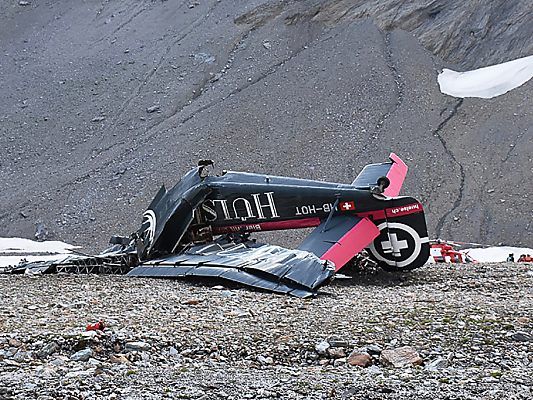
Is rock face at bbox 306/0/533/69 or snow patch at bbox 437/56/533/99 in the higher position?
rock face at bbox 306/0/533/69

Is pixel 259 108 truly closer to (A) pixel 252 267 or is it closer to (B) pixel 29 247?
(B) pixel 29 247

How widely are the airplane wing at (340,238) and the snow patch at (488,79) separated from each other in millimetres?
33470

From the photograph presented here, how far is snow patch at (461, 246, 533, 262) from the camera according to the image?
28836mm

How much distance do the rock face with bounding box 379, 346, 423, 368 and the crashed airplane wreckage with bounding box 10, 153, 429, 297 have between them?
495cm

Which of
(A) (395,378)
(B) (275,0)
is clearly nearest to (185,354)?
(A) (395,378)

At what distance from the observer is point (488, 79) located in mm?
49188

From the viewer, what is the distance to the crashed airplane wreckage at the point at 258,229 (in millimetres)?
14117

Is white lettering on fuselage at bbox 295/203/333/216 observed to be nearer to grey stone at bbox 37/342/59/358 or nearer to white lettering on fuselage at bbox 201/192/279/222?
white lettering on fuselage at bbox 201/192/279/222

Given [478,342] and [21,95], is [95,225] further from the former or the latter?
[478,342]

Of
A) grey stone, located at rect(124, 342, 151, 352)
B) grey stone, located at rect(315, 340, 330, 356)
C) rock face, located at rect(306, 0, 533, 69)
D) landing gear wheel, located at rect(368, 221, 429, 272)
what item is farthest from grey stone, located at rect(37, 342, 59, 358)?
rock face, located at rect(306, 0, 533, 69)

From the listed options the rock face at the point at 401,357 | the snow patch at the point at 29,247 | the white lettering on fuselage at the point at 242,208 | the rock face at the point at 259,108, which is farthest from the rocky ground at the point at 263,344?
the rock face at the point at 259,108

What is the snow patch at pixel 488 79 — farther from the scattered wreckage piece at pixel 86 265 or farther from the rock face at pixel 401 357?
Answer: the rock face at pixel 401 357

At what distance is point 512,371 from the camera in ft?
22.8

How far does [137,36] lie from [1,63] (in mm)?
9656
